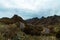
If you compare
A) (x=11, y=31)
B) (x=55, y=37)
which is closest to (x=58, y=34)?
(x=55, y=37)

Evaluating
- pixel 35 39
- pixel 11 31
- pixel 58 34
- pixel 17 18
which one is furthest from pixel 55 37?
pixel 17 18

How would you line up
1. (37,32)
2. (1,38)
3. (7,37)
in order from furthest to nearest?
1. (37,32)
2. (7,37)
3. (1,38)

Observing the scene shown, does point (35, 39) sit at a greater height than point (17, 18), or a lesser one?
lesser

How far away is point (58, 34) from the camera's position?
35.2 m

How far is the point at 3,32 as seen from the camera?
29797 millimetres

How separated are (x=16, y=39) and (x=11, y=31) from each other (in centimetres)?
372

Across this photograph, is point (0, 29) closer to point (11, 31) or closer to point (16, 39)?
point (11, 31)

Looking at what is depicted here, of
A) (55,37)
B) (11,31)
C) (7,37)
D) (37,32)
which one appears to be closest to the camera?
(7,37)

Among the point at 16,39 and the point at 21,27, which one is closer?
the point at 16,39

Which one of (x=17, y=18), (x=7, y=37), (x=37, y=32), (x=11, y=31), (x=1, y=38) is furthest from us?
(x=17, y=18)

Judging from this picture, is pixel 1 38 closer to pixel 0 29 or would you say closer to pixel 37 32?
pixel 0 29

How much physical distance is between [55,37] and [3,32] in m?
8.44

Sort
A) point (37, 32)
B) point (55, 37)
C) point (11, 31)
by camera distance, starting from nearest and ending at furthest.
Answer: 1. point (11, 31)
2. point (55, 37)
3. point (37, 32)

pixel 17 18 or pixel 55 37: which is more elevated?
pixel 17 18
